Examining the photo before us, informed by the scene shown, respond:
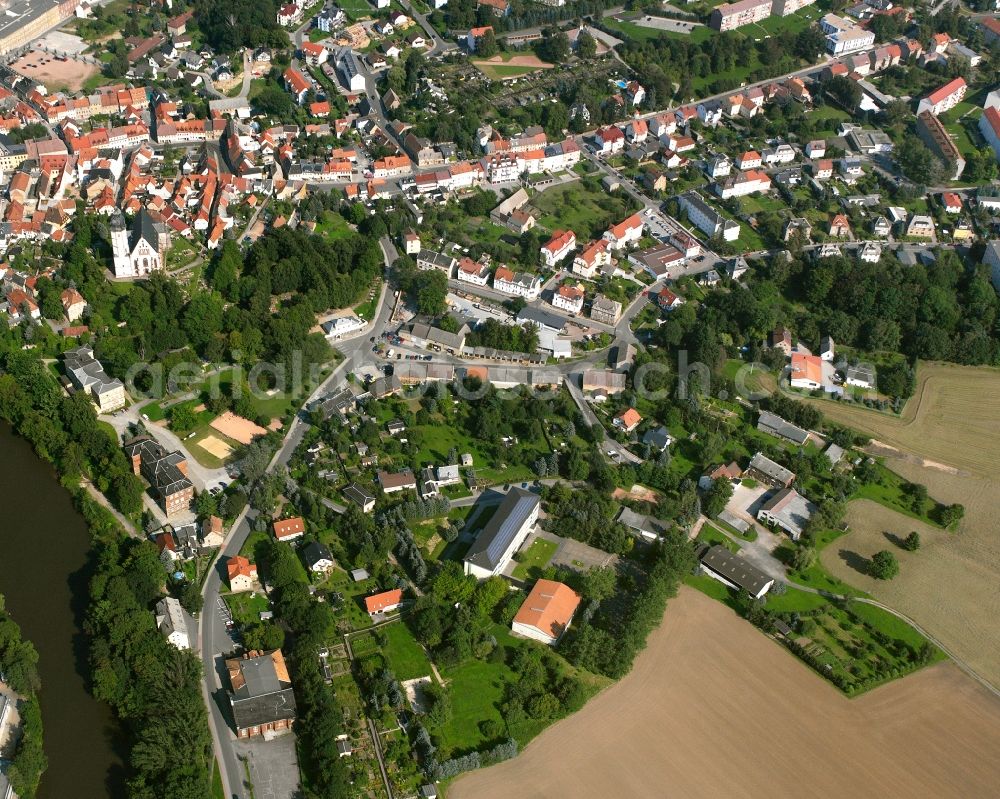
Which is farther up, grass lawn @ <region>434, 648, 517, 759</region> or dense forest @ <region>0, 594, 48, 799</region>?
dense forest @ <region>0, 594, 48, 799</region>

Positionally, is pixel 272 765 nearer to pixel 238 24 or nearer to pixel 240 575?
pixel 240 575

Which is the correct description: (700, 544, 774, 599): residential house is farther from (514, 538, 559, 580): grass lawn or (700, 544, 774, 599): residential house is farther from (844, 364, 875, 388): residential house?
(844, 364, 875, 388): residential house

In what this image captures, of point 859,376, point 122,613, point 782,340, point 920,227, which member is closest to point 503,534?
point 122,613

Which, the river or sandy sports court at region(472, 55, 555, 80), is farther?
sandy sports court at region(472, 55, 555, 80)

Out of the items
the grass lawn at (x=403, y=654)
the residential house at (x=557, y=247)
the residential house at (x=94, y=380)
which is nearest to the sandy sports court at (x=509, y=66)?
the residential house at (x=557, y=247)

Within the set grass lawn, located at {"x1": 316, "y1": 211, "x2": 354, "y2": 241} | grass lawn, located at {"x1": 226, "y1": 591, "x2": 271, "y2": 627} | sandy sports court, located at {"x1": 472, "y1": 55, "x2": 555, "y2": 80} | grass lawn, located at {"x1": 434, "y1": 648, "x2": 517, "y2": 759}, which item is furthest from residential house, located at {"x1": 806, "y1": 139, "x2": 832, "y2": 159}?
grass lawn, located at {"x1": 226, "y1": 591, "x2": 271, "y2": 627}
